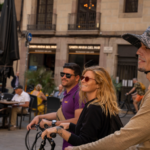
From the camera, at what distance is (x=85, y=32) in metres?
19.2

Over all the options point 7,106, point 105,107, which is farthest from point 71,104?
point 7,106

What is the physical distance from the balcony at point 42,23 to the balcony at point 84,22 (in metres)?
Result: 1.28

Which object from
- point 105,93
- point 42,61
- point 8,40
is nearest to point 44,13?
point 42,61

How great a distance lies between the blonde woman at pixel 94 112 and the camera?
7.54 ft

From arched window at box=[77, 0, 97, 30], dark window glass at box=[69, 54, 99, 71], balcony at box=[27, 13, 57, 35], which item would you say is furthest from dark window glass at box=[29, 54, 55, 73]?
arched window at box=[77, 0, 97, 30]

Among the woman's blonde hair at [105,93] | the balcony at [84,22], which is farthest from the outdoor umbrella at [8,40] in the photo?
the balcony at [84,22]

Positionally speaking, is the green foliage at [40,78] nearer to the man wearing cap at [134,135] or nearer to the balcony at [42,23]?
the balcony at [42,23]

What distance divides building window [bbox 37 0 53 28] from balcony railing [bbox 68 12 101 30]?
1738 mm

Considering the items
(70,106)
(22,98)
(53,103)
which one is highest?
(70,106)

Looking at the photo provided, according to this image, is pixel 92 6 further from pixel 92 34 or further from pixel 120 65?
pixel 120 65

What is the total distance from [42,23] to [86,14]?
3362mm

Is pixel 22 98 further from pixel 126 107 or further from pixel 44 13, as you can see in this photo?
pixel 44 13

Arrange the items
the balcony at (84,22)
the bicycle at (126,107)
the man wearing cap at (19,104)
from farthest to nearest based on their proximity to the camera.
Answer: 1. the balcony at (84,22)
2. the bicycle at (126,107)
3. the man wearing cap at (19,104)

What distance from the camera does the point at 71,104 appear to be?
346 cm
